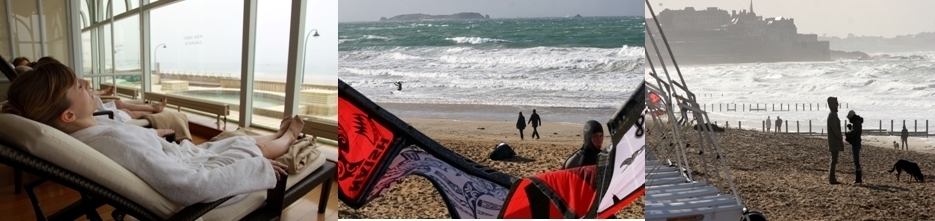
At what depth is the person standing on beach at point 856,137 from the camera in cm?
317

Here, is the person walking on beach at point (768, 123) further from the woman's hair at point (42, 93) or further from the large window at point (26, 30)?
the large window at point (26, 30)

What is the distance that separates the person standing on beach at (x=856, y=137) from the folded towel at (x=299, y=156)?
273 centimetres

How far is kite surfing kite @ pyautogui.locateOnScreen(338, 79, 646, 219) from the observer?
243 centimetres

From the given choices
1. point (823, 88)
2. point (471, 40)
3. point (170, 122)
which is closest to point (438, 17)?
point (471, 40)

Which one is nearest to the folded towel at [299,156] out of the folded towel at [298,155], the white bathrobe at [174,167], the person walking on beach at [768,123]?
the folded towel at [298,155]

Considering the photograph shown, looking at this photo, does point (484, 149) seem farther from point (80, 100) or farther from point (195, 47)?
point (195, 47)

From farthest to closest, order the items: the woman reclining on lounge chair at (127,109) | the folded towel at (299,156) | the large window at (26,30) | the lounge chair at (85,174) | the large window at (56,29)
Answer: the large window at (56,29), the large window at (26,30), the woman reclining on lounge chair at (127,109), the folded towel at (299,156), the lounge chair at (85,174)

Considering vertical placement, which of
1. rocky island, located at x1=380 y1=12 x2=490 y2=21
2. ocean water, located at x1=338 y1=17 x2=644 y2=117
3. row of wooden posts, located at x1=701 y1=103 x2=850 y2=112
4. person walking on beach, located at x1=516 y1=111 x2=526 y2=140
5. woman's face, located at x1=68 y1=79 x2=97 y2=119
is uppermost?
rocky island, located at x1=380 y1=12 x2=490 y2=21

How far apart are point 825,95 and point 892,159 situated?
451 mm

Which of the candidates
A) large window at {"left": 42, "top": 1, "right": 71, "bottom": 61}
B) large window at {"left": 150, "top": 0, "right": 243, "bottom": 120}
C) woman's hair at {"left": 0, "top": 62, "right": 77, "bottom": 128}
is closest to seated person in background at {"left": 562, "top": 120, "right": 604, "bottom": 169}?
woman's hair at {"left": 0, "top": 62, "right": 77, "bottom": 128}

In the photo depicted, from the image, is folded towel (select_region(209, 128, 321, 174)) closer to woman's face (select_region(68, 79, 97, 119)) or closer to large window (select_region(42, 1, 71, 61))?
woman's face (select_region(68, 79, 97, 119))

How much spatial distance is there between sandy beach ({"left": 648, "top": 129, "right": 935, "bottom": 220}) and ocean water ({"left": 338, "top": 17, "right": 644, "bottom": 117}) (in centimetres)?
129

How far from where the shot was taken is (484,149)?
8.18ft

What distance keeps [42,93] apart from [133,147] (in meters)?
0.26
